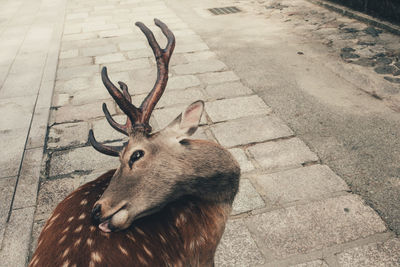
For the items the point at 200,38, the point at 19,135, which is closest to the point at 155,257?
the point at 19,135

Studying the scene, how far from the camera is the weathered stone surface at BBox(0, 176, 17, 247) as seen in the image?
2.94 meters

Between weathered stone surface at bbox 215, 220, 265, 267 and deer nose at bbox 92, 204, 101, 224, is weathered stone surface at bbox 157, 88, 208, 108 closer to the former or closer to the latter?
weathered stone surface at bbox 215, 220, 265, 267

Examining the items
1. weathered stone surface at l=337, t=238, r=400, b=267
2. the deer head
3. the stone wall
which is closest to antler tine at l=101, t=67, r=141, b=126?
the deer head

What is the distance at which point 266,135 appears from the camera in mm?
3881

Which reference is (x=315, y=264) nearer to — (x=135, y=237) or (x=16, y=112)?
(x=135, y=237)

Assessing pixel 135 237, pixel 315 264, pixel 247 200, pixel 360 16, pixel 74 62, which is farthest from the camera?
pixel 360 16

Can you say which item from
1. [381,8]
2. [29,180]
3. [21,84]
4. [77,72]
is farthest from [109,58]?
[381,8]

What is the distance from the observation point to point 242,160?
11.5ft

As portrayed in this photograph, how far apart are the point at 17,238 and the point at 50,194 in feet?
1.67

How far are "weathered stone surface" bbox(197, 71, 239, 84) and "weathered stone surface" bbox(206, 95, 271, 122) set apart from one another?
0.65m

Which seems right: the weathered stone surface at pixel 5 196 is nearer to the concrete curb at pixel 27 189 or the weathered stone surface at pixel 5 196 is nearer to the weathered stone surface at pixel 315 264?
the concrete curb at pixel 27 189

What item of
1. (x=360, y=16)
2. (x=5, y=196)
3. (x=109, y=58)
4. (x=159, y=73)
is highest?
(x=159, y=73)

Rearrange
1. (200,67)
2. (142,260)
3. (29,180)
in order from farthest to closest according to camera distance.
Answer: (200,67) < (29,180) < (142,260)

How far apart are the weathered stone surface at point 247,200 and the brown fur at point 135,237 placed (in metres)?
0.60
